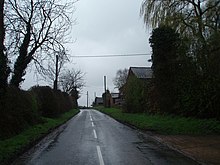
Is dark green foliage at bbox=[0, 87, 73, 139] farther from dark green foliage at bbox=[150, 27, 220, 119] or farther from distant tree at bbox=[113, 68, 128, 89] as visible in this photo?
distant tree at bbox=[113, 68, 128, 89]

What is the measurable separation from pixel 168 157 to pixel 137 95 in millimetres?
26635

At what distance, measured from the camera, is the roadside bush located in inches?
617

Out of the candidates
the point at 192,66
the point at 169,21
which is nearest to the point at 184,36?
the point at 169,21

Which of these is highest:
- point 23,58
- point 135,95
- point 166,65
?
point 23,58

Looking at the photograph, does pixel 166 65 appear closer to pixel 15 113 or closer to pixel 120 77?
pixel 15 113

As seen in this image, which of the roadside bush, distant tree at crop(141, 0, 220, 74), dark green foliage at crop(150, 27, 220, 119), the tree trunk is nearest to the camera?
Answer: the roadside bush

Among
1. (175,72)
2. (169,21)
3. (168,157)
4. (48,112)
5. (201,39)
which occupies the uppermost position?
(169,21)

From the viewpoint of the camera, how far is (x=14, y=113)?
58.6ft

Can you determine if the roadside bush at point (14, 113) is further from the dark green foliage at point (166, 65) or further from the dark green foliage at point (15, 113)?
the dark green foliage at point (166, 65)

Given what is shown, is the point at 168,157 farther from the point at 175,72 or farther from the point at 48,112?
the point at 48,112

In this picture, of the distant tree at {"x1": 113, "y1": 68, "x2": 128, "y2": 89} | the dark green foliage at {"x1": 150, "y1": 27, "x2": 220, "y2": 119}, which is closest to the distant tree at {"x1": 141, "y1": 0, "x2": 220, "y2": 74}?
the dark green foliage at {"x1": 150, "y1": 27, "x2": 220, "y2": 119}

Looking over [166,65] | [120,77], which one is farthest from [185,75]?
[120,77]

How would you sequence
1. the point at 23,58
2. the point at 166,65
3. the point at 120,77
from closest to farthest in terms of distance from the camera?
the point at 166,65 → the point at 23,58 → the point at 120,77

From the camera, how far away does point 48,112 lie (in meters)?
33.4
